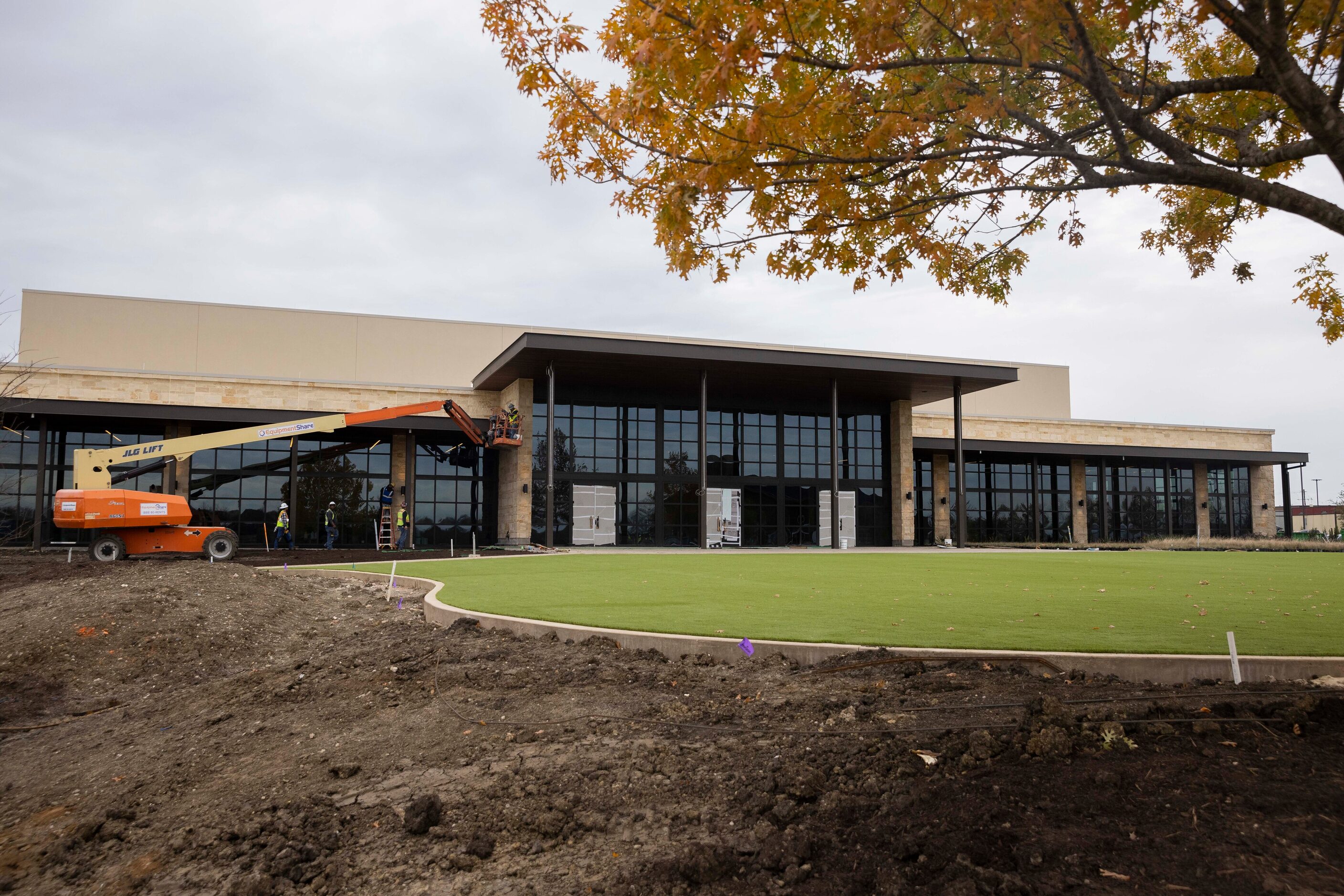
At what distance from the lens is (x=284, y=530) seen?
28438mm

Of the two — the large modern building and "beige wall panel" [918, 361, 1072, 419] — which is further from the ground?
"beige wall panel" [918, 361, 1072, 419]

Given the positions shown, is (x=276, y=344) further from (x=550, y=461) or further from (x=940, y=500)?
(x=940, y=500)

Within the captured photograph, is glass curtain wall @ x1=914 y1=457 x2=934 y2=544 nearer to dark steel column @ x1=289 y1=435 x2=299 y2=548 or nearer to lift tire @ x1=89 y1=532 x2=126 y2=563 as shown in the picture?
dark steel column @ x1=289 y1=435 x2=299 y2=548

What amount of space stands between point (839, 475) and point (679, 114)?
30973mm

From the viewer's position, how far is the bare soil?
3268 millimetres

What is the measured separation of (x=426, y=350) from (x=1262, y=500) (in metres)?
45.5

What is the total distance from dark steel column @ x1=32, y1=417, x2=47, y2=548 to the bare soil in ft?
75.5

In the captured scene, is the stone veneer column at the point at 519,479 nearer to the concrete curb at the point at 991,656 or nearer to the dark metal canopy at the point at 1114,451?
the dark metal canopy at the point at 1114,451

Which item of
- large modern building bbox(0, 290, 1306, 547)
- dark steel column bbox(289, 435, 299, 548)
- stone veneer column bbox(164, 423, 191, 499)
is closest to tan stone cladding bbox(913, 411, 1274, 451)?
large modern building bbox(0, 290, 1306, 547)

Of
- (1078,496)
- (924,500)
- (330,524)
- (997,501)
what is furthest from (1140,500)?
(330,524)

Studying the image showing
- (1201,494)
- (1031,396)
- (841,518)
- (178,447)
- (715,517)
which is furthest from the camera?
(1031,396)

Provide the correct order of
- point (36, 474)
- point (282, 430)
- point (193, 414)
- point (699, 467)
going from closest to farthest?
Result: point (282, 430) → point (36, 474) → point (193, 414) → point (699, 467)

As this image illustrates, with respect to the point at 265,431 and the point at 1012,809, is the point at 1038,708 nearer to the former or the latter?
the point at 1012,809

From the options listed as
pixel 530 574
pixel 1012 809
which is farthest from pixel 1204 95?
pixel 530 574
